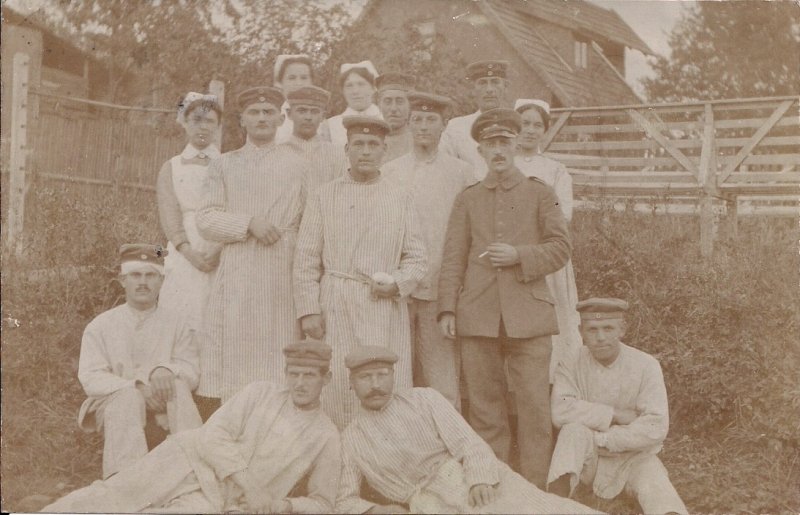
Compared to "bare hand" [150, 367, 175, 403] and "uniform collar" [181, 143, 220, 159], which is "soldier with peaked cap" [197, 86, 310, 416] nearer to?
"bare hand" [150, 367, 175, 403]

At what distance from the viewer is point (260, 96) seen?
4852 mm

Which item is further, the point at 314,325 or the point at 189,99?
the point at 189,99

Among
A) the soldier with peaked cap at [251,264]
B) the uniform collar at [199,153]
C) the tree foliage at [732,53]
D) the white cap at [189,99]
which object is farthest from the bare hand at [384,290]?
the tree foliage at [732,53]

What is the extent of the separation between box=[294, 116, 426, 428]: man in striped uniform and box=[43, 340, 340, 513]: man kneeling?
251 mm

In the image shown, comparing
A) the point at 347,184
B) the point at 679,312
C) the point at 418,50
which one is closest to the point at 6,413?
the point at 347,184

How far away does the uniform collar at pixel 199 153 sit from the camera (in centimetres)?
526

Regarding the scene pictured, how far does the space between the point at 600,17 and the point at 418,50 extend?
126 cm

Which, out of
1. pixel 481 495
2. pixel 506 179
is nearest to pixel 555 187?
pixel 506 179

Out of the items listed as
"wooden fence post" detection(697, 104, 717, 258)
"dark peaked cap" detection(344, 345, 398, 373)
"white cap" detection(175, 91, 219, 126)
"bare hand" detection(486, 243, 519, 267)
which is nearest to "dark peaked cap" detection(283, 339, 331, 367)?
"dark peaked cap" detection(344, 345, 398, 373)

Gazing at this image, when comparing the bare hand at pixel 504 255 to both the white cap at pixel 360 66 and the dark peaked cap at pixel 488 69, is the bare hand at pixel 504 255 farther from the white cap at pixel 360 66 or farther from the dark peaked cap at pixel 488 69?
the white cap at pixel 360 66

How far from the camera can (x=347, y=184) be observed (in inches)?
183

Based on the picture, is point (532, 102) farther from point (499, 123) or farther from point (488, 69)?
point (499, 123)

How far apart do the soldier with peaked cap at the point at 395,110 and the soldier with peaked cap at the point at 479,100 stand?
1.04ft

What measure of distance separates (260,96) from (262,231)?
0.83 meters
